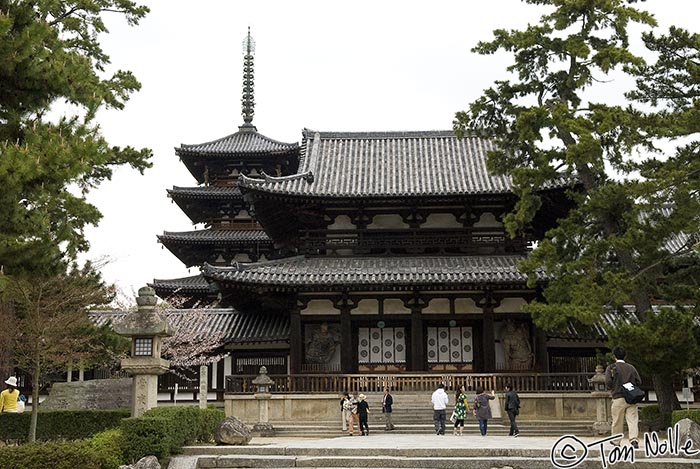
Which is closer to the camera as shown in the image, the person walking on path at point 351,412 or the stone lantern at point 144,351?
the stone lantern at point 144,351

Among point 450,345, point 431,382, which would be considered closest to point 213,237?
point 450,345

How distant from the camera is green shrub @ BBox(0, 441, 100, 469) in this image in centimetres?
1301

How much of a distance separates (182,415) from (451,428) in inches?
430

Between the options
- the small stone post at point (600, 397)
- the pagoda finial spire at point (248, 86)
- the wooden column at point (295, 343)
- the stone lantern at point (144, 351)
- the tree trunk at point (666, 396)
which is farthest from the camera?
the pagoda finial spire at point (248, 86)

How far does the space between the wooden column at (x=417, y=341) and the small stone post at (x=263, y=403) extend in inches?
207

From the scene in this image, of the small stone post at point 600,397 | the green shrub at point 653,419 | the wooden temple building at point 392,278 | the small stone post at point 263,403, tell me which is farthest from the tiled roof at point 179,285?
the green shrub at point 653,419

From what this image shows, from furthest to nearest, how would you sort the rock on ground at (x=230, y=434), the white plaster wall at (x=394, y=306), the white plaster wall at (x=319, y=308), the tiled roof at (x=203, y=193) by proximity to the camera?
the tiled roof at (x=203, y=193) < the white plaster wall at (x=319, y=308) < the white plaster wall at (x=394, y=306) < the rock on ground at (x=230, y=434)

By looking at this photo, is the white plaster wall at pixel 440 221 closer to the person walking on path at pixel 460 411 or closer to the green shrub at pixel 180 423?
the person walking on path at pixel 460 411

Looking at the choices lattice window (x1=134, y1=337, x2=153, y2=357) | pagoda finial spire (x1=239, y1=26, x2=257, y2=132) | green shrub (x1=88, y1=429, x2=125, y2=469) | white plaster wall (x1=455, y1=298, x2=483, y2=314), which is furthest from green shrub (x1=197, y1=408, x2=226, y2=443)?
pagoda finial spire (x1=239, y1=26, x2=257, y2=132)

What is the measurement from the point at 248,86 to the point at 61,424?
101 feet

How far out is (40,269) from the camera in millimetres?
14297

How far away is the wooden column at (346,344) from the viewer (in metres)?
28.8

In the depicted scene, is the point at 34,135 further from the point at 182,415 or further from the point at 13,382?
the point at 13,382

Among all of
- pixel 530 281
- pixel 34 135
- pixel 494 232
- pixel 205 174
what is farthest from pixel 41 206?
pixel 205 174
